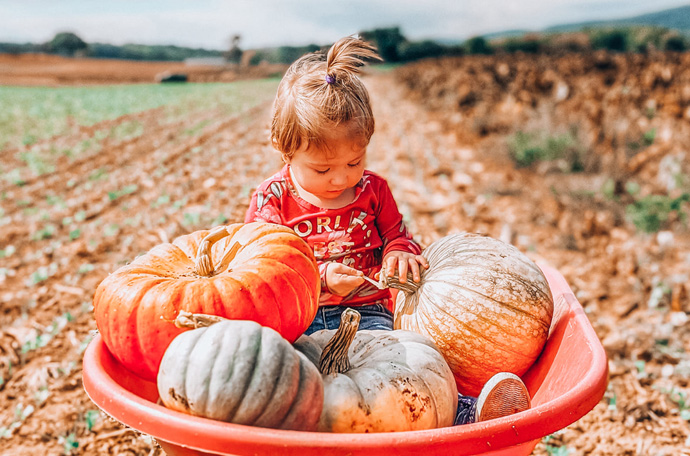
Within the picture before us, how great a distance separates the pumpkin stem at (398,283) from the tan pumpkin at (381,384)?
0.37 m

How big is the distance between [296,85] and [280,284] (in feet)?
3.04

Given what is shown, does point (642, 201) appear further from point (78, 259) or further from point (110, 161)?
point (110, 161)

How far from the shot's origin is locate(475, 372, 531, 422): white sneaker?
6.07ft

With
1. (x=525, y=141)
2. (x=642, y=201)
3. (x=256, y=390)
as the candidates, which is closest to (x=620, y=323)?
(x=642, y=201)

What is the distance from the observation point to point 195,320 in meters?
1.73

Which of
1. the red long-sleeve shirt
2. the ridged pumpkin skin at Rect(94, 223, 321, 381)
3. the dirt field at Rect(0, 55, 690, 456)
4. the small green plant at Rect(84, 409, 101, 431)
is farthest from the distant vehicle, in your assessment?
the ridged pumpkin skin at Rect(94, 223, 321, 381)

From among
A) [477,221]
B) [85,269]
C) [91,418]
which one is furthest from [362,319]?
[477,221]

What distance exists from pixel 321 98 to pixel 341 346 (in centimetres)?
102

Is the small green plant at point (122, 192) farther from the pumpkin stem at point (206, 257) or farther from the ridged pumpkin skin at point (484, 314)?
the ridged pumpkin skin at point (484, 314)

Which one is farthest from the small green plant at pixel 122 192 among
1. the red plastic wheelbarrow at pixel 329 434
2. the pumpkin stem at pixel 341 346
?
the pumpkin stem at pixel 341 346

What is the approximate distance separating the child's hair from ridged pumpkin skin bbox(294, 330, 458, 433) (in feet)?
2.87

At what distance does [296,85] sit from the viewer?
248 centimetres

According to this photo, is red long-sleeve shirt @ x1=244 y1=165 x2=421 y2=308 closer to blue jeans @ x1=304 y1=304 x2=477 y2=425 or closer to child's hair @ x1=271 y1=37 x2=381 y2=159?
blue jeans @ x1=304 y1=304 x2=477 y2=425

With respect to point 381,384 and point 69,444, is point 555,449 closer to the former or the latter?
point 381,384
